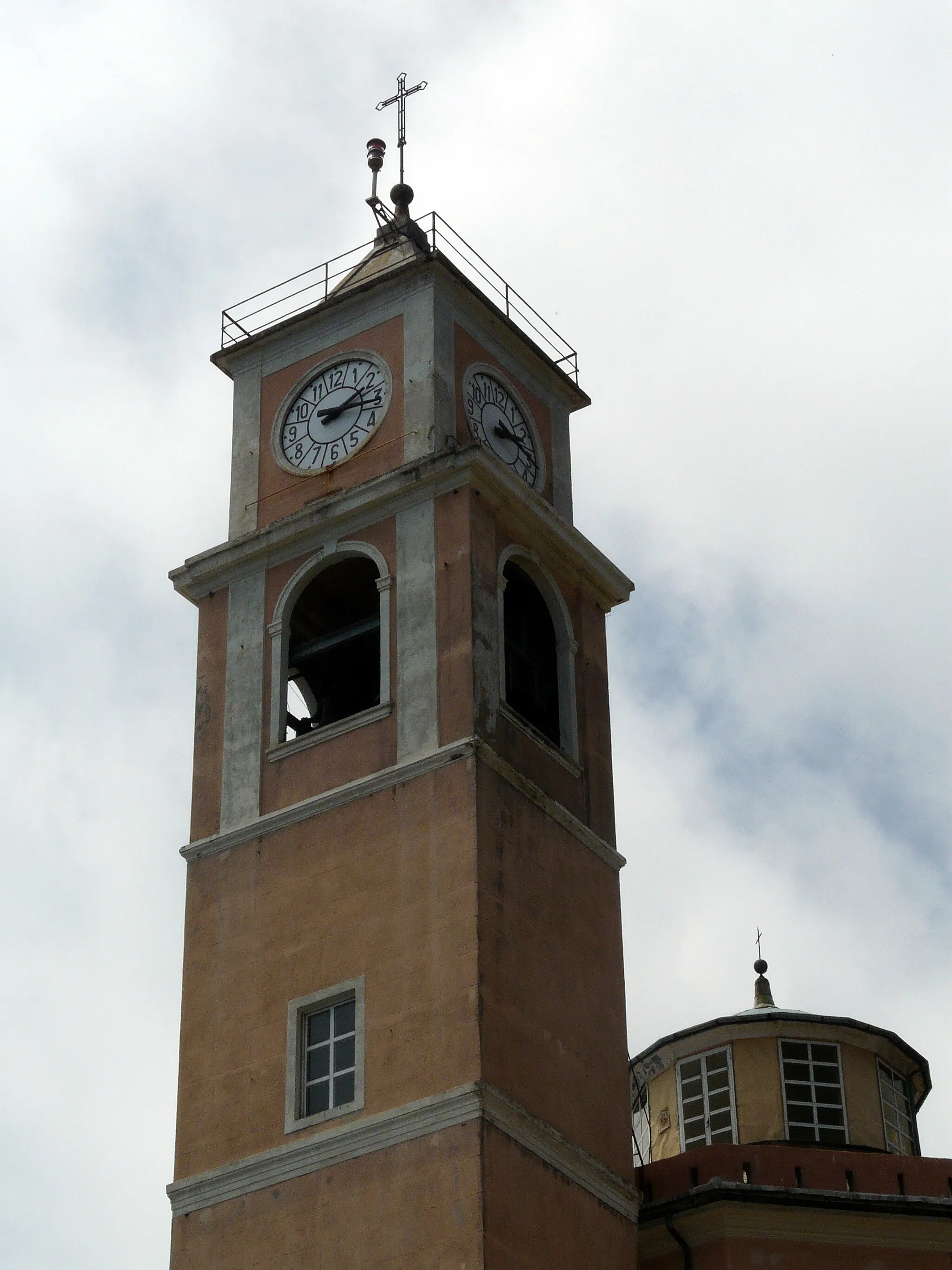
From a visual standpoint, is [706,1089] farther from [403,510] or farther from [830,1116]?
[403,510]

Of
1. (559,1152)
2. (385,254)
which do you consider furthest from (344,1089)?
(385,254)

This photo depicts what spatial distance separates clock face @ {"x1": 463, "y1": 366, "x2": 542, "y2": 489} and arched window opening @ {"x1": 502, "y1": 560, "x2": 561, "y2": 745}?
4.96 ft

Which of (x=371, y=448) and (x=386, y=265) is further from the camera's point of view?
(x=386, y=265)

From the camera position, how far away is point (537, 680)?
33781 mm

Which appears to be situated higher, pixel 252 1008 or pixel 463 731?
pixel 463 731

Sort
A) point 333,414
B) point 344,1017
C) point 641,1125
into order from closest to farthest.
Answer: point 344,1017, point 333,414, point 641,1125

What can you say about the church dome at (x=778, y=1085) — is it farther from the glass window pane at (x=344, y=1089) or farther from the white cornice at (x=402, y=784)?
the glass window pane at (x=344, y=1089)

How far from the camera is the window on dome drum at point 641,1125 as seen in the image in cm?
3616

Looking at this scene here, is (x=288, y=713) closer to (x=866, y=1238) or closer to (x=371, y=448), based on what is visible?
(x=371, y=448)

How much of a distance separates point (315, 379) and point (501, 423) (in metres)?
2.58

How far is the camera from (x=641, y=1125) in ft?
120

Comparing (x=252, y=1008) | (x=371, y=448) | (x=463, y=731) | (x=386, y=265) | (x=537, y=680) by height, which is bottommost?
(x=252, y=1008)

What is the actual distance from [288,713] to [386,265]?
6.86 metres

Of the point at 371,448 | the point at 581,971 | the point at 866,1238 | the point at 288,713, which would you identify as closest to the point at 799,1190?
the point at 866,1238
